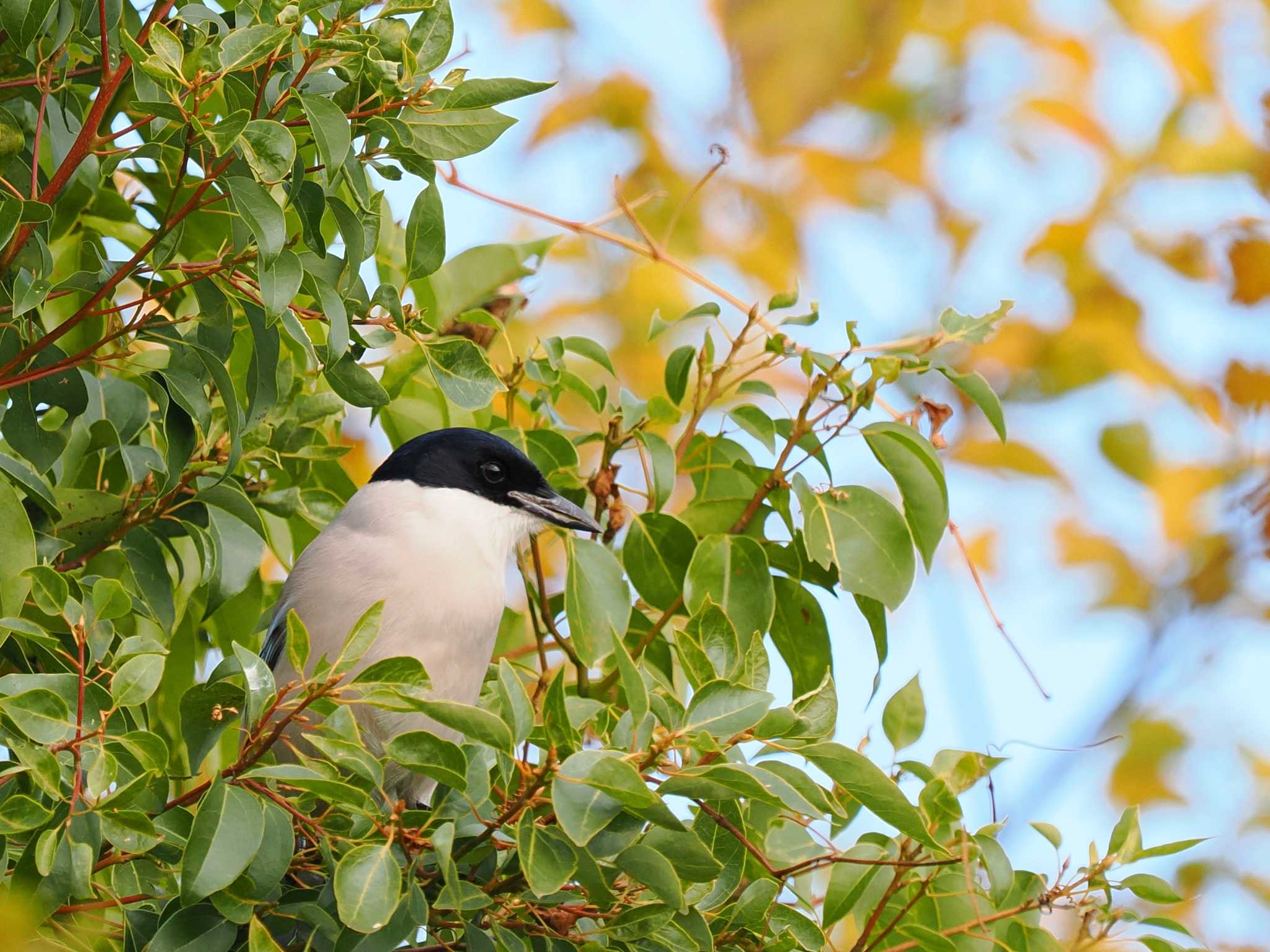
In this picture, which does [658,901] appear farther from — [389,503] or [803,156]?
[803,156]

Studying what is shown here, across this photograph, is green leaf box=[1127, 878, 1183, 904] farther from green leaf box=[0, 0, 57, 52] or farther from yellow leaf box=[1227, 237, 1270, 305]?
yellow leaf box=[1227, 237, 1270, 305]

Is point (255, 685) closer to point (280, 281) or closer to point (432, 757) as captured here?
point (432, 757)

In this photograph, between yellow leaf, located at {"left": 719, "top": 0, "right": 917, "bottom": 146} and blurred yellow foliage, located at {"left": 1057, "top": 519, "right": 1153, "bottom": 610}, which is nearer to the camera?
yellow leaf, located at {"left": 719, "top": 0, "right": 917, "bottom": 146}

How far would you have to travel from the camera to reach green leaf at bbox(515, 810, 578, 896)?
5.57 ft

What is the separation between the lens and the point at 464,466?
373 cm

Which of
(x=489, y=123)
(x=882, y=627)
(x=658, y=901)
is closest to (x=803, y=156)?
(x=882, y=627)

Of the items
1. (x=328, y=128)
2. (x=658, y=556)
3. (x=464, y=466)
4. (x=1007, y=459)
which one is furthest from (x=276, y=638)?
(x=1007, y=459)

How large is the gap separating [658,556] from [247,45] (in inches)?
53.1

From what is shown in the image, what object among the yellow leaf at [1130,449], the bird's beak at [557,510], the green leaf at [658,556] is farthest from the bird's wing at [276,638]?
the yellow leaf at [1130,449]

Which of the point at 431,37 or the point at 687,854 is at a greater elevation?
the point at 431,37

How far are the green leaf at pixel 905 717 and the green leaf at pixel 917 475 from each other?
33 centimetres

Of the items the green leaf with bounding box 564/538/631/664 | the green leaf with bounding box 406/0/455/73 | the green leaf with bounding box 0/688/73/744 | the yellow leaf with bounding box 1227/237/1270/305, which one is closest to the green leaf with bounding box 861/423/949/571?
the green leaf with bounding box 564/538/631/664

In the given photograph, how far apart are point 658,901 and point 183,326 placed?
1.13 metres

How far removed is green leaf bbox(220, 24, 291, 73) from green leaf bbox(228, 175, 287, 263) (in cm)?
15
